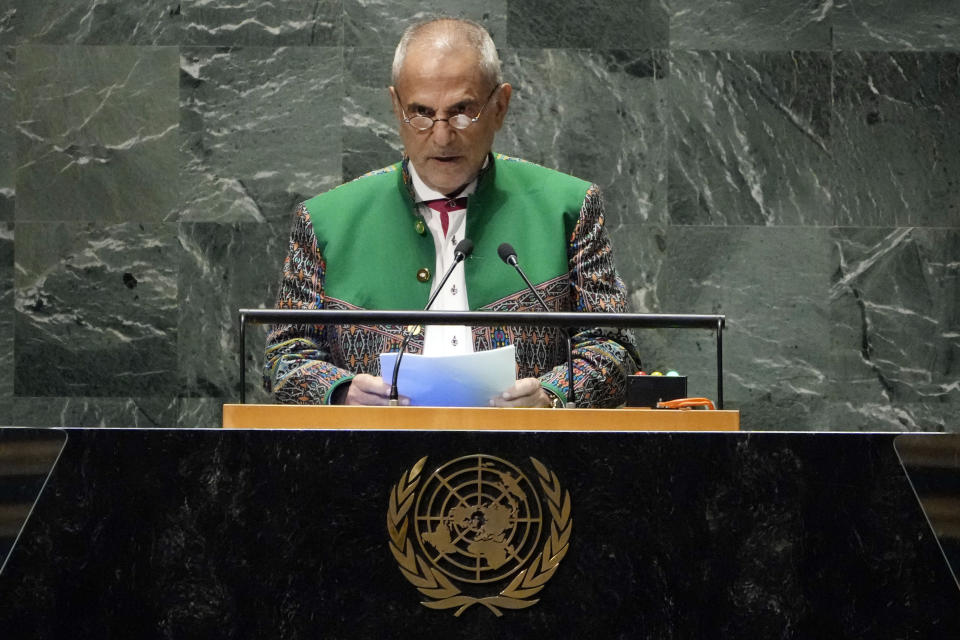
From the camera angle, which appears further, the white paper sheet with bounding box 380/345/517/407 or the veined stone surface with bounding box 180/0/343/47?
the veined stone surface with bounding box 180/0/343/47

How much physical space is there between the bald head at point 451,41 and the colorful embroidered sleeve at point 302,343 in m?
0.53

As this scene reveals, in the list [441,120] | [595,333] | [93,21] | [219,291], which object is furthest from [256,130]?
[595,333]

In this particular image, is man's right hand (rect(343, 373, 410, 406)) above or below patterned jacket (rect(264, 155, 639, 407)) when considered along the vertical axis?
below

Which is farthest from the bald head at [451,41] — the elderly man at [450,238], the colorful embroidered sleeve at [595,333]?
the colorful embroidered sleeve at [595,333]

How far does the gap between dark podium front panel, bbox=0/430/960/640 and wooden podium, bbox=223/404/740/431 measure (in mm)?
174

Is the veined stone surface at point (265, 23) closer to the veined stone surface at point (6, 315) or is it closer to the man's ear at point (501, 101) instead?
the veined stone surface at point (6, 315)

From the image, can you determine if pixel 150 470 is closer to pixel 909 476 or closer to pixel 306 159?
pixel 909 476

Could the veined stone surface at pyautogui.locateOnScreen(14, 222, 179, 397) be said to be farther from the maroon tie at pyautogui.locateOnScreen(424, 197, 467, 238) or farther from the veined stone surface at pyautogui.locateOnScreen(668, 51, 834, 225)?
the veined stone surface at pyautogui.locateOnScreen(668, 51, 834, 225)

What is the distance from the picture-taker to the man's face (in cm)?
316

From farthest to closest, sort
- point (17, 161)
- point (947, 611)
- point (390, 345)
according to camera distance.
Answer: point (17, 161)
point (390, 345)
point (947, 611)

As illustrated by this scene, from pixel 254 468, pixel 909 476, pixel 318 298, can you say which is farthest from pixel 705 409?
pixel 318 298

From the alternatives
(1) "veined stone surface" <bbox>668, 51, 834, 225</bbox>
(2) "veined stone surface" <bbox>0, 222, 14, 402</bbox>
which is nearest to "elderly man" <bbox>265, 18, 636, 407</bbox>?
(1) "veined stone surface" <bbox>668, 51, 834, 225</bbox>

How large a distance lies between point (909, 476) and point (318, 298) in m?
1.78

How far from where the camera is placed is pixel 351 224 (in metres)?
3.39
